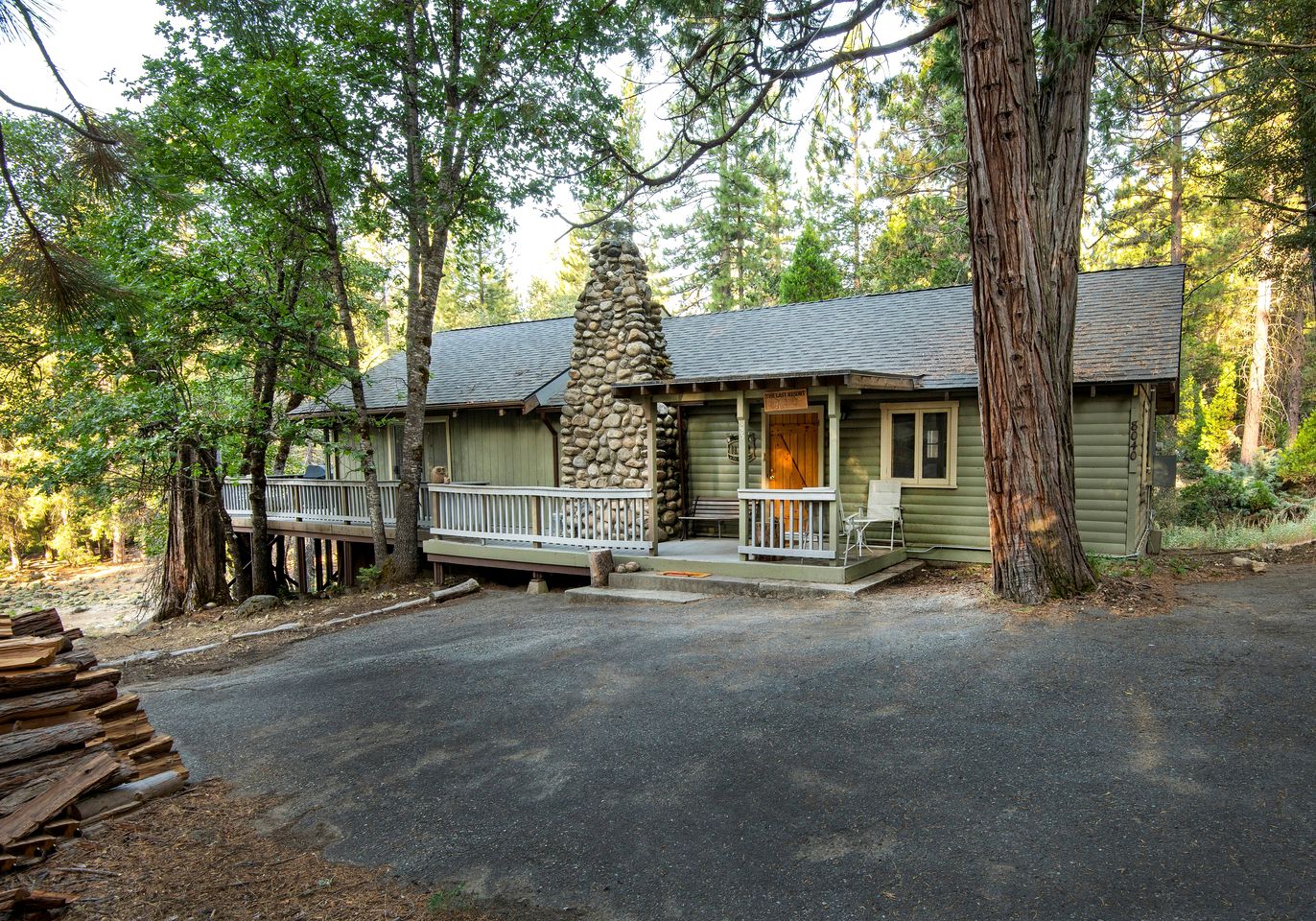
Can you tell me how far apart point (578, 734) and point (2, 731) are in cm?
309

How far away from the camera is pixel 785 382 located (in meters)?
9.22

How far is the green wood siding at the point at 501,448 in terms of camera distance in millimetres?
13961

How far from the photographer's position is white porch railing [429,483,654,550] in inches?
424

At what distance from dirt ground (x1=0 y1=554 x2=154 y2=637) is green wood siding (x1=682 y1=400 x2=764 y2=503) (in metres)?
14.5

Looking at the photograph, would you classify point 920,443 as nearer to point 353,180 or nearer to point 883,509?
point 883,509

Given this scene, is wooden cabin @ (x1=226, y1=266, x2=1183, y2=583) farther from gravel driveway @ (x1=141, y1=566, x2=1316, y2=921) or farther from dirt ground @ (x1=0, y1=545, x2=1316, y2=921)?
dirt ground @ (x1=0, y1=545, x2=1316, y2=921)

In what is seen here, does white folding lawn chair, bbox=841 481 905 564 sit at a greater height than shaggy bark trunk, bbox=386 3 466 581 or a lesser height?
lesser

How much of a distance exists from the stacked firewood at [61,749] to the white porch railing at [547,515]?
6825mm

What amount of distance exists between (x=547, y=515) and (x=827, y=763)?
781 cm

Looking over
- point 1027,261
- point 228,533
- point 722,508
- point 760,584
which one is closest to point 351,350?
point 228,533

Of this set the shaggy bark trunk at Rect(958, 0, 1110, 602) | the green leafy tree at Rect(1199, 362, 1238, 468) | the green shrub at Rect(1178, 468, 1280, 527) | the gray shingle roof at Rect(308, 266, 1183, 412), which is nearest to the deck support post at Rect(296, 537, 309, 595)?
the gray shingle roof at Rect(308, 266, 1183, 412)

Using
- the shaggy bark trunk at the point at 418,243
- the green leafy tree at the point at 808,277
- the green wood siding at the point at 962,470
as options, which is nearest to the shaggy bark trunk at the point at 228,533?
the shaggy bark trunk at the point at 418,243

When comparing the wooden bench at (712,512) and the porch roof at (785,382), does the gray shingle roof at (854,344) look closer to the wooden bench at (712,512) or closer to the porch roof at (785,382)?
the porch roof at (785,382)

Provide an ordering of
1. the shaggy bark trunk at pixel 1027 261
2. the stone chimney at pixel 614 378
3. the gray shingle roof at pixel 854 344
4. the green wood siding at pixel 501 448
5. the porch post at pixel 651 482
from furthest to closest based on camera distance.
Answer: the green wood siding at pixel 501 448, the stone chimney at pixel 614 378, the porch post at pixel 651 482, the gray shingle roof at pixel 854 344, the shaggy bark trunk at pixel 1027 261
